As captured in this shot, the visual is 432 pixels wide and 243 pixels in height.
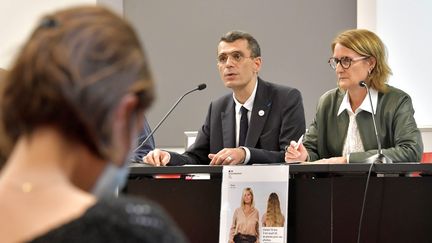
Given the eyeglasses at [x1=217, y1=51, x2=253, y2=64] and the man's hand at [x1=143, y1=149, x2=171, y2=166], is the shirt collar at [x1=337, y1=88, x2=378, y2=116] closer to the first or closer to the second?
the eyeglasses at [x1=217, y1=51, x2=253, y2=64]

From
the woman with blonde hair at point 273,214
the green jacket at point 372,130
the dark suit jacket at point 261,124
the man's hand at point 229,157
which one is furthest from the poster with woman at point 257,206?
the dark suit jacket at point 261,124

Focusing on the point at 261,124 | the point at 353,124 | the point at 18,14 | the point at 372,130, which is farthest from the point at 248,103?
the point at 18,14

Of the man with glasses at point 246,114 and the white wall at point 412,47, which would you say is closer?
the man with glasses at point 246,114

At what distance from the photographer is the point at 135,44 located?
889mm

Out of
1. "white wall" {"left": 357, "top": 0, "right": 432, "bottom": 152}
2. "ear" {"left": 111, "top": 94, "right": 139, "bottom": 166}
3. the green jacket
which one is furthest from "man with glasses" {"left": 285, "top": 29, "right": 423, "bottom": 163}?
"ear" {"left": 111, "top": 94, "right": 139, "bottom": 166}

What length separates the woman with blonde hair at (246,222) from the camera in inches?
114

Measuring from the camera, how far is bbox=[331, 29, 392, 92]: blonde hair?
144 inches

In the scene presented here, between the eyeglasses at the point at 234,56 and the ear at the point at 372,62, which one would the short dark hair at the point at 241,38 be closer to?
the eyeglasses at the point at 234,56

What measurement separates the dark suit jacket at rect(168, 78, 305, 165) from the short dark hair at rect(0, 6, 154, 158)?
280cm

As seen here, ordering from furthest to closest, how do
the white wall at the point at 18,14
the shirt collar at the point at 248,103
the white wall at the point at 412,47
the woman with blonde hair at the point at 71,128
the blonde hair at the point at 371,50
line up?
1. the white wall at the point at 18,14
2. the white wall at the point at 412,47
3. the shirt collar at the point at 248,103
4. the blonde hair at the point at 371,50
5. the woman with blonde hair at the point at 71,128

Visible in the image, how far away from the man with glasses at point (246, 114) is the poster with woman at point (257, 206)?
2.07 ft

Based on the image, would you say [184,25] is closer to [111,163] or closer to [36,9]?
[36,9]

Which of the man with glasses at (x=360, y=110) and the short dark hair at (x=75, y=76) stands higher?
the short dark hair at (x=75, y=76)

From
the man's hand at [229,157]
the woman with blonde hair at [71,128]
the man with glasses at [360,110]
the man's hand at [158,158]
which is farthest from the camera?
the man with glasses at [360,110]
